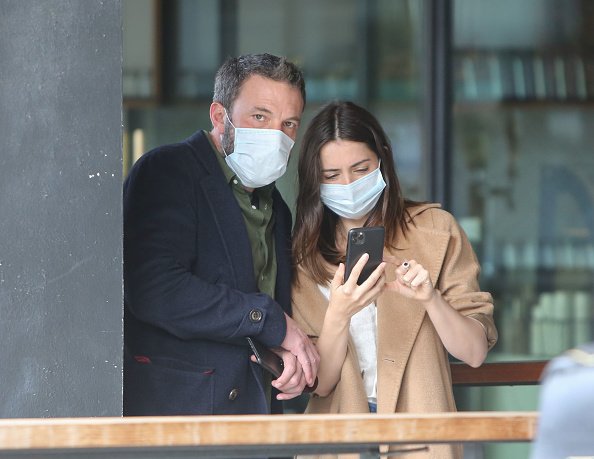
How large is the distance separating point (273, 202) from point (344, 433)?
1283mm

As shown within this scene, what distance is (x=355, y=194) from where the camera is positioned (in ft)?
9.46

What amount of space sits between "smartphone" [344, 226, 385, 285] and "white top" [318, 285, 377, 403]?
0.74 feet

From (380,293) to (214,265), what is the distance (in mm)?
397

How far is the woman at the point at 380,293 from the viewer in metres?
2.82

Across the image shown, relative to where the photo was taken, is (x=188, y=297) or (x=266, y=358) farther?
(x=266, y=358)

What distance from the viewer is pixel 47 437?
1714mm

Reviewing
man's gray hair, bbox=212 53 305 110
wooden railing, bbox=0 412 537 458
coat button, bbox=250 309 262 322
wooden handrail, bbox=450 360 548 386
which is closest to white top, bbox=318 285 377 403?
coat button, bbox=250 309 262 322

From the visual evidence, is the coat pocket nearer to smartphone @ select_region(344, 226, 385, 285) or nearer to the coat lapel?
the coat lapel

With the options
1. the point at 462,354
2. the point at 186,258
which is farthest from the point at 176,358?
the point at 462,354

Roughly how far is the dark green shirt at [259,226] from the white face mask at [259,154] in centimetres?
3

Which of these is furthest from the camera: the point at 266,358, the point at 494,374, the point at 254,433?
the point at 494,374

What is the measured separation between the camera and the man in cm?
261

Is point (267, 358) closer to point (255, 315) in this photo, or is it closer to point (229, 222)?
point (255, 315)

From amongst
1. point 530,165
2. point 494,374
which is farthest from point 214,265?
point 530,165
